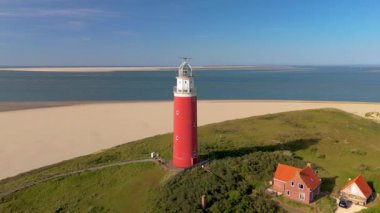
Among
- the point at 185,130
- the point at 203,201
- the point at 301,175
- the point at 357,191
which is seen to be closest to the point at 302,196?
the point at 301,175

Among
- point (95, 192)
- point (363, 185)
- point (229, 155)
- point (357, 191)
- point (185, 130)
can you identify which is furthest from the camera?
point (229, 155)

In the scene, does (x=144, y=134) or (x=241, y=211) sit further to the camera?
(x=144, y=134)

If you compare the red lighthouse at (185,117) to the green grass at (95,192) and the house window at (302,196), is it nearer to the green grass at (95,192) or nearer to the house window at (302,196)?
the green grass at (95,192)

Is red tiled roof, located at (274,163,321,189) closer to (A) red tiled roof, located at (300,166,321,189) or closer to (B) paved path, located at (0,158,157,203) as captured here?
(A) red tiled roof, located at (300,166,321,189)

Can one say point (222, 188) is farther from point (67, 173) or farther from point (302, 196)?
point (67, 173)

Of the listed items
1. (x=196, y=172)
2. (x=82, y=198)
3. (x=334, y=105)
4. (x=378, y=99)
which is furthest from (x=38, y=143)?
(x=378, y=99)

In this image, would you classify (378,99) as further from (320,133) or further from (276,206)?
(276,206)

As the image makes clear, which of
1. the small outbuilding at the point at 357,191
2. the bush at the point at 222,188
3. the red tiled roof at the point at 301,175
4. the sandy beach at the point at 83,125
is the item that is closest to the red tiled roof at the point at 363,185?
the small outbuilding at the point at 357,191
